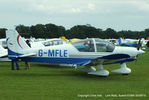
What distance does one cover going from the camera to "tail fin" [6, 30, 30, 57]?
35.3ft

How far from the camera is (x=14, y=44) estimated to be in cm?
1080

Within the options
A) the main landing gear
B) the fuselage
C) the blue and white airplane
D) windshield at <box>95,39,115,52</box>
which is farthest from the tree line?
windshield at <box>95,39,115,52</box>

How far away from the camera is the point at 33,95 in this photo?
674 centimetres

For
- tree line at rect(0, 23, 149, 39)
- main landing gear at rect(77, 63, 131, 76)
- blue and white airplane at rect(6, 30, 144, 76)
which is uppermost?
tree line at rect(0, 23, 149, 39)

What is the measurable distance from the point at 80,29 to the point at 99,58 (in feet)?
319

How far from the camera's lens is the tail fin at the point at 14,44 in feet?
35.3

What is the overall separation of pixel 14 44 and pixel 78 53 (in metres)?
2.73

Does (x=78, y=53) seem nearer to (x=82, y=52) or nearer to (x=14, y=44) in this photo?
(x=82, y=52)

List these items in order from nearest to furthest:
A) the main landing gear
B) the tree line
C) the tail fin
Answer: the main landing gear → the tail fin → the tree line

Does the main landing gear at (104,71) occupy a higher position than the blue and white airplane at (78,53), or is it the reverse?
the blue and white airplane at (78,53)

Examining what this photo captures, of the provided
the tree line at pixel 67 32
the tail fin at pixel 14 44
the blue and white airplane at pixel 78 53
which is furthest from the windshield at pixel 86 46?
the tree line at pixel 67 32

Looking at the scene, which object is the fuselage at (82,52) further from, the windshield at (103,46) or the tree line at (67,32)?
the tree line at (67,32)

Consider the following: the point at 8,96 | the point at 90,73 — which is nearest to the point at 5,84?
the point at 8,96

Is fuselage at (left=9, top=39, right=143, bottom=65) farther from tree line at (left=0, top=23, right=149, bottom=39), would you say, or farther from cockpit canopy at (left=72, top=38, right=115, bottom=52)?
tree line at (left=0, top=23, right=149, bottom=39)
